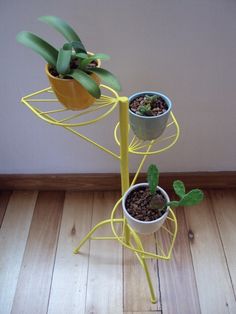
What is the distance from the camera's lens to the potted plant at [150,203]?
0.76 metres

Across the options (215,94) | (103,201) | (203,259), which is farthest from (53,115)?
(203,259)

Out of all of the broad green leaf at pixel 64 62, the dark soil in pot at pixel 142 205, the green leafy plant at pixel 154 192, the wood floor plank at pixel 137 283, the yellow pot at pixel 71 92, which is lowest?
the wood floor plank at pixel 137 283

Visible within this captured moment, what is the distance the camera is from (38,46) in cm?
60

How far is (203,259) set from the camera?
117 cm

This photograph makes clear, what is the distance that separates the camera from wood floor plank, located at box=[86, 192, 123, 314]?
3.52 feet

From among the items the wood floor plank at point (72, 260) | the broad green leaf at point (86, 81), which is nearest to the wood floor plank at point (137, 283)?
the wood floor plank at point (72, 260)

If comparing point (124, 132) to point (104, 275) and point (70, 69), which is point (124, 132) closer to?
point (70, 69)

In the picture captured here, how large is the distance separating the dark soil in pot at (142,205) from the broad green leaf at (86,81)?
1.05 ft

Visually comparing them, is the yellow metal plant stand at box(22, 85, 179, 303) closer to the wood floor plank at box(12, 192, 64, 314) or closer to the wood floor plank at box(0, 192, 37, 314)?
the wood floor plank at box(12, 192, 64, 314)

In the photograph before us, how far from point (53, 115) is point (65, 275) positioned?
563 mm

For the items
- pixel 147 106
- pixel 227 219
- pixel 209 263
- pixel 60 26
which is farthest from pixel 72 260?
pixel 60 26

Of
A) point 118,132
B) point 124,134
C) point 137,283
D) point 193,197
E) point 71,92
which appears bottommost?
point 137,283

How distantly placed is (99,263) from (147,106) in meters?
→ 0.70

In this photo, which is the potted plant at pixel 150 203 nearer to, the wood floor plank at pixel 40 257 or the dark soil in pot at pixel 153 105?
the dark soil in pot at pixel 153 105
